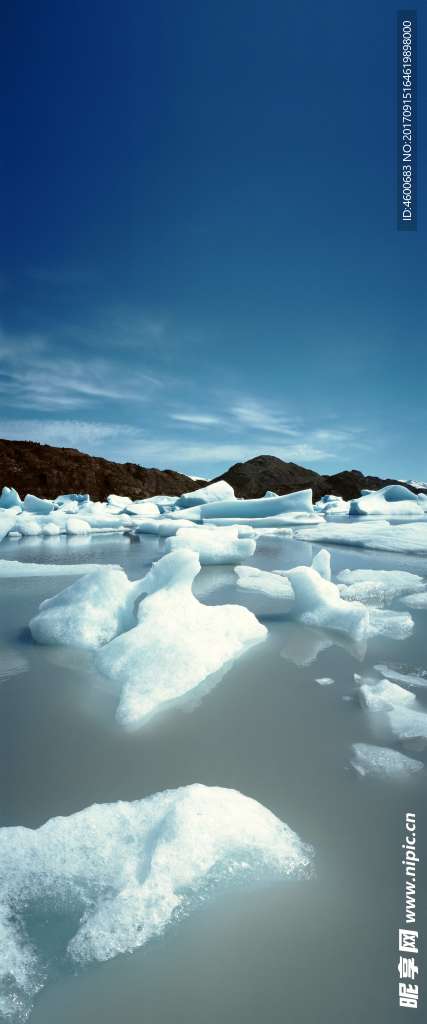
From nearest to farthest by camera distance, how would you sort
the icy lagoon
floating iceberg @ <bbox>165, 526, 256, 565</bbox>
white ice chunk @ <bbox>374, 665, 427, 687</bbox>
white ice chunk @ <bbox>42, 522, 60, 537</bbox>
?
the icy lagoon, white ice chunk @ <bbox>374, 665, 427, 687</bbox>, floating iceberg @ <bbox>165, 526, 256, 565</bbox>, white ice chunk @ <bbox>42, 522, 60, 537</bbox>

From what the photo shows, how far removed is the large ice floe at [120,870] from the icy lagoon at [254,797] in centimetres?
2

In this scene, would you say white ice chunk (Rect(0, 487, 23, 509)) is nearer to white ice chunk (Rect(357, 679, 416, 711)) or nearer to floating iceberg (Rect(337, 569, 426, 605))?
floating iceberg (Rect(337, 569, 426, 605))

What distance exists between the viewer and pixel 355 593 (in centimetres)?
340

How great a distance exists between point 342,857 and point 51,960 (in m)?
0.50

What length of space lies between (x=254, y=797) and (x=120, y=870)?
0.32 metres

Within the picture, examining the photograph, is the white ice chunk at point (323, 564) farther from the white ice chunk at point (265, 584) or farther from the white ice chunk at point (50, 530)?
the white ice chunk at point (50, 530)

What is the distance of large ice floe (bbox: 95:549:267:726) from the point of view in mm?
1678

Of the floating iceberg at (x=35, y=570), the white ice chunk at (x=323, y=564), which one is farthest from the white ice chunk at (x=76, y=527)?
the white ice chunk at (x=323, y=564)

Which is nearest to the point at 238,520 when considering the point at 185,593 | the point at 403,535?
the point at 403,535

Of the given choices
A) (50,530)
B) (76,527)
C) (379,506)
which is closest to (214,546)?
(50,530)

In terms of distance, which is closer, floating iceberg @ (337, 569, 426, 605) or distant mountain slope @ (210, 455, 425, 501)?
floating iceberg @ (337, 569, 426, 605)

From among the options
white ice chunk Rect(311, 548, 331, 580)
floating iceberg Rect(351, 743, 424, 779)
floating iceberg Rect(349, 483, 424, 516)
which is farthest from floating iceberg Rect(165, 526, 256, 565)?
floating iceberg Rect(349, 483, 424, 516)

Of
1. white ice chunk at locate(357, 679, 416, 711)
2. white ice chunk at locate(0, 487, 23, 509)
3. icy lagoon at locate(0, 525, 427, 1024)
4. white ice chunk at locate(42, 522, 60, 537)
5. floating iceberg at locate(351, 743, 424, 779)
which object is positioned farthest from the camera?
white ice chunk at locate(0, 487, 23, 509)

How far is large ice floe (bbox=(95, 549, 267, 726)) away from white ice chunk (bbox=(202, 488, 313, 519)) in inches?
405
